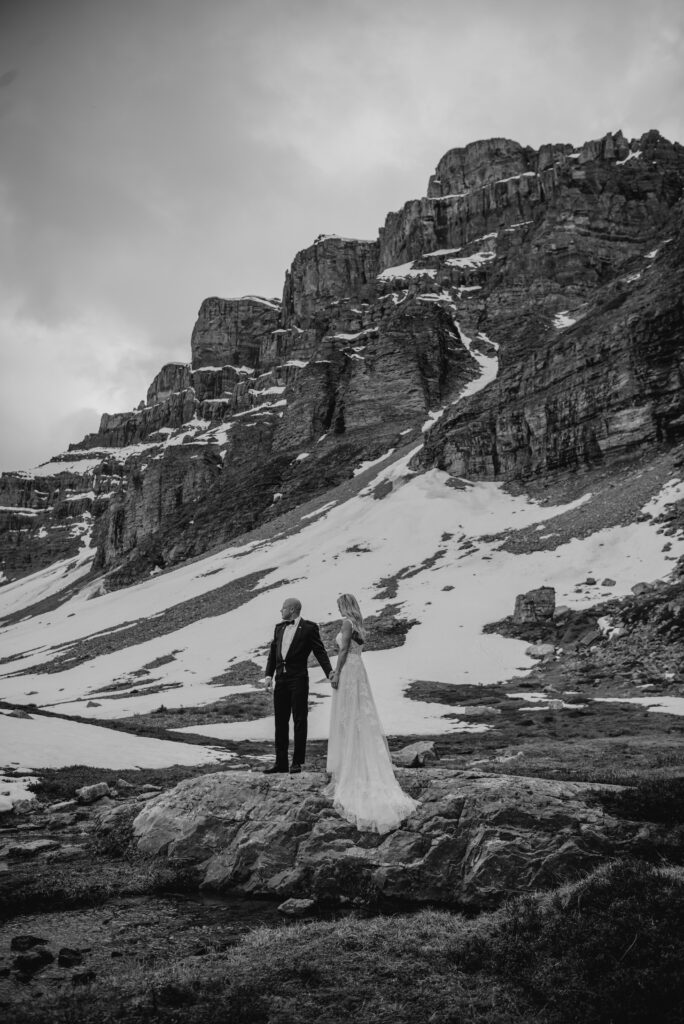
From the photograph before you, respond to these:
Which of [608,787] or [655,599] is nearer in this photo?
[608,787]

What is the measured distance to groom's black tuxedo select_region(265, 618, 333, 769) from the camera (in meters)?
9.59

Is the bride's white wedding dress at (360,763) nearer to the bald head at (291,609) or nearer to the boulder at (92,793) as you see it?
the bald head at (291,609)

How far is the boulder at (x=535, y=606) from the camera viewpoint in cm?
3528

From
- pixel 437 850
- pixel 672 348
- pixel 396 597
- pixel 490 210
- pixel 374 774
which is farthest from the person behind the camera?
pixel 490 210

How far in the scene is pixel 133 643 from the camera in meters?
53.8

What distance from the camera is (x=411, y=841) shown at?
6926 millimetres

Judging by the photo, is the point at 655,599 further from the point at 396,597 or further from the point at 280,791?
the point at 280,791

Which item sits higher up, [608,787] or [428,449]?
[428,449]

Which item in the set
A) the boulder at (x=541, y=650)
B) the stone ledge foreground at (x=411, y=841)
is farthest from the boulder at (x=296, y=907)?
the boulder at (x=541, y=650)

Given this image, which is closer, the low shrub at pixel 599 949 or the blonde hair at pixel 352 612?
the low shrub at pixel 599 949

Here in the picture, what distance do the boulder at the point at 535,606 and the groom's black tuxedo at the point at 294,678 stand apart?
28.4 m

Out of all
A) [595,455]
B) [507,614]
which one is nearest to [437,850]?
[507,614]

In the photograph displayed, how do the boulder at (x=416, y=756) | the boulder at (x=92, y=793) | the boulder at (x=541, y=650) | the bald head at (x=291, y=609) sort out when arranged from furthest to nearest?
1. the boulder at (x=541, y=650)
2. the boulder at (x=416, y=756)
3. the boulder at (x=92, y=793)
4. the bald head at (x=291, y=609)

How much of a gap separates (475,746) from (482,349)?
403 ft
